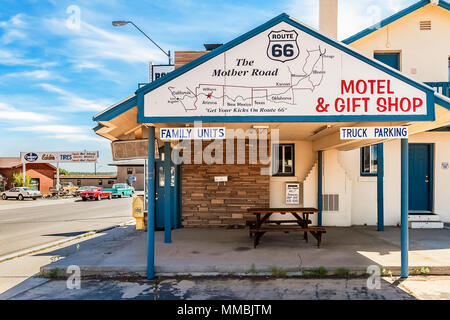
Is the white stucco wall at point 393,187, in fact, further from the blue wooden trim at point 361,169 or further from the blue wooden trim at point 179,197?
the blue wooden trim at point 179,197

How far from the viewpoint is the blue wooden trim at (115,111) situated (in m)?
6.07

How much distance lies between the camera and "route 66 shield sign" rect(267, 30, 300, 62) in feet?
19.6

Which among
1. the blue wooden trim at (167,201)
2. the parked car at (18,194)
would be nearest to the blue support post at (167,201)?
the blue wooden trim at (167,201)

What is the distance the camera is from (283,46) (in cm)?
598

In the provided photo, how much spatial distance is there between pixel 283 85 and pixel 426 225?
25.4ft

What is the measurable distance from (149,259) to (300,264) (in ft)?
9.31

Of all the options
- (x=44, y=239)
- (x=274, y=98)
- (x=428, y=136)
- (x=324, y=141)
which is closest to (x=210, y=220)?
(x=324, y=141)

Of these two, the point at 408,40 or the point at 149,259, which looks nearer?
the point at 149,259

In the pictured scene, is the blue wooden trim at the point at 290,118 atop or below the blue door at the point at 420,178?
atop

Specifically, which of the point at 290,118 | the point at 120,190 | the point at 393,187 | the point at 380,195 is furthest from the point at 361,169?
the point at 120,190

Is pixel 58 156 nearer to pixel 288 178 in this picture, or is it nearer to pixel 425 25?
pixel 288 178

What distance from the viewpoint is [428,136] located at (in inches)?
437

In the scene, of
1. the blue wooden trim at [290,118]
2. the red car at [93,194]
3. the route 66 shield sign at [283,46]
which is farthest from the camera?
the red car at [93,194]

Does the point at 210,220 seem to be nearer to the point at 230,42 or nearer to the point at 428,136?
the point at 230,42
